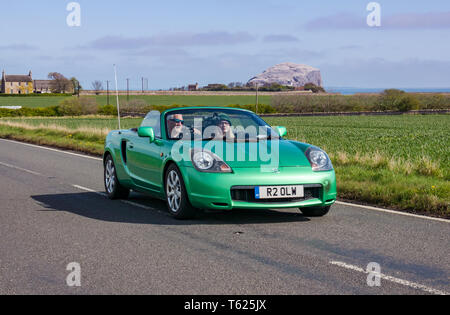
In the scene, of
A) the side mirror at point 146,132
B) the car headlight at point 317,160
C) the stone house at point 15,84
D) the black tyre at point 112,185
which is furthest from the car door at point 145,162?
the stone house at point 15,84

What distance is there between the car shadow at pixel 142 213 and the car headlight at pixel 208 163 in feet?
2.33

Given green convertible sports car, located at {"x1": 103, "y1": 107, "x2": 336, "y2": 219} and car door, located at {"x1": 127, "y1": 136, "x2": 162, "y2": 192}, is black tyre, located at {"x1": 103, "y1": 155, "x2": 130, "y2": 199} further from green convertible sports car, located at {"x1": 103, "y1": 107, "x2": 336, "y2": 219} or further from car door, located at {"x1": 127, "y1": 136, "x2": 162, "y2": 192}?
green convertible sports car, located at {"x1": 103, "y1": 107, "x2": 336, "y2": 219}

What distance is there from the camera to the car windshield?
8555 millimetres

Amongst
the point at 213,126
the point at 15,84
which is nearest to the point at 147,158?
the point at 213,126

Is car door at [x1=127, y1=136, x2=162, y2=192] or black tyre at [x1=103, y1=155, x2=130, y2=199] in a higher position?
car door at [x1=127, y1=136, x2=162, y2=192]

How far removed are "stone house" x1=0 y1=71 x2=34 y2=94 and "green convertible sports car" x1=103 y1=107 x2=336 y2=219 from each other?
19795 centimetres

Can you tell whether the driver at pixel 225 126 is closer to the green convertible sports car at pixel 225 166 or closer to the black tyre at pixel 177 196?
the green convertible sports car at pixel 225 166

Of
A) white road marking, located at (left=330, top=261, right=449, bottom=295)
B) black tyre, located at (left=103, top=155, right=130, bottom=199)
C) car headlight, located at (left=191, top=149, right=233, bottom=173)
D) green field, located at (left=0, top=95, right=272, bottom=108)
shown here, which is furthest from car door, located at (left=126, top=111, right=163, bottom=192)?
green field, located at (left=0, top=95, right=272, bottom=108)

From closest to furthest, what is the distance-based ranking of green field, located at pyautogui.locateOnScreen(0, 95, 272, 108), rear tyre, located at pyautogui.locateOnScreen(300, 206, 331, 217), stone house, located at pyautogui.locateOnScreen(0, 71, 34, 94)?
rear tyre, located at pyautogui.locateOnScreen(300, 206, 331, 217)
green field, located at pyautogui.locateOnScreen(0, 95, 272, 108)
stone house, located at pyautogui.locateOnScreen(0, 71, 34, 94)

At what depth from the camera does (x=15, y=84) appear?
196250mm

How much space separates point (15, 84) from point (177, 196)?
200 m

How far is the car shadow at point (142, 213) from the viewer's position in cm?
800

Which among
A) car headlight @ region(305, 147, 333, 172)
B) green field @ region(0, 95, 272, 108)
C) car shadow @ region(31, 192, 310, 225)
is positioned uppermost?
car headlight @ region(305, 147, 333, 172)

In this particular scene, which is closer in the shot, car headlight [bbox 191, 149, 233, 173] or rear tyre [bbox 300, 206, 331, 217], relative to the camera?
car headlight [bbox 191, 149, 233, 173]
